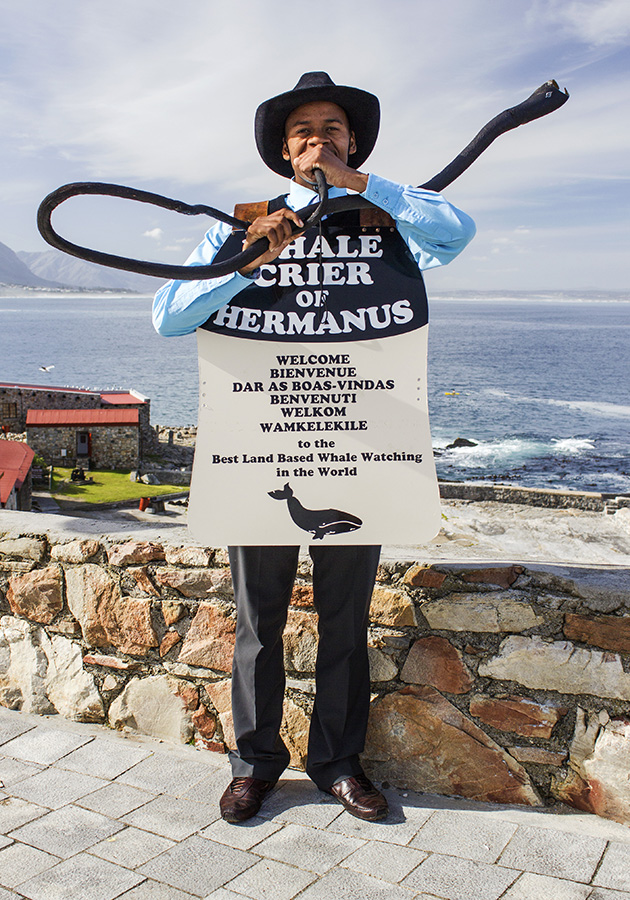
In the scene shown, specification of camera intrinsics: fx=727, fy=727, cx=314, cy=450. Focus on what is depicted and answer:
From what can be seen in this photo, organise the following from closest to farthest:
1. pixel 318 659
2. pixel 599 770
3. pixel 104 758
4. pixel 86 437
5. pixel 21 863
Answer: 1. pixel 21 863
2. pixel 599 770
3. pixel 318 659
4. pixel 104 758
5. pixel 86 437

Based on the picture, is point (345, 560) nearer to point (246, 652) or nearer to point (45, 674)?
point (246, 652)

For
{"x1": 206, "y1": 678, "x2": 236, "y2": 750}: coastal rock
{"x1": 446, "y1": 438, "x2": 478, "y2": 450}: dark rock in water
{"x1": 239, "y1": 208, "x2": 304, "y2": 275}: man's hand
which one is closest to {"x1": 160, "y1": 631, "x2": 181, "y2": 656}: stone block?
{"x1": 206, "y1": 678, "x2": 236, "y2": 750}: coastal rock

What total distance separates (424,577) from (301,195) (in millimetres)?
1448

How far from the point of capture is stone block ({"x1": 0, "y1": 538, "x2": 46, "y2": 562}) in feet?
10.6

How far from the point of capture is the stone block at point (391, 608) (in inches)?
107

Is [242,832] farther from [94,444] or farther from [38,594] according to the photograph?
[94,444]

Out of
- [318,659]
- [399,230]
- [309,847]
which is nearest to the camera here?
[309,847]

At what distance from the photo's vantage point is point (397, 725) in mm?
2764

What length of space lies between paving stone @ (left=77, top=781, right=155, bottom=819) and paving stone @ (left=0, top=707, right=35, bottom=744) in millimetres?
635

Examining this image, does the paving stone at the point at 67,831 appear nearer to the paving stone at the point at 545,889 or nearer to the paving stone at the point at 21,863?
the paving stone at the point at 21,863

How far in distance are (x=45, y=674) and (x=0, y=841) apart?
1.03m

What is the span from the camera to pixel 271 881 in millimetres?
2111

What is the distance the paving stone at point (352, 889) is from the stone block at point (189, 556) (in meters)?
1.24

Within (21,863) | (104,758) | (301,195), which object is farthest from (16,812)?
(301,195)
